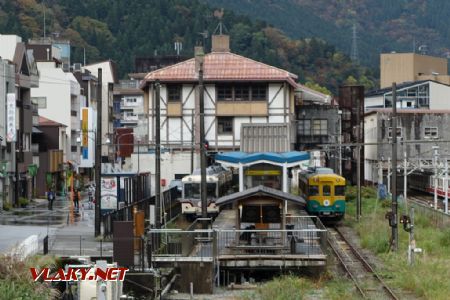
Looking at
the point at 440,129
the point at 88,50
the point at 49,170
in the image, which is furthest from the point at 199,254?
the point at 88,50

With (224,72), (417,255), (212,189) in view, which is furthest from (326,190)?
(224,72)

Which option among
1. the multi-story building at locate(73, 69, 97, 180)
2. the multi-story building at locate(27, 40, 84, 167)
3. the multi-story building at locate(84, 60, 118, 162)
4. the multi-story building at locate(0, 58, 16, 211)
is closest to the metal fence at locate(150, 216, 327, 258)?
the multi-story building at locate(0, 58, 16, 211)

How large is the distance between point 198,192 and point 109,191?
504cm

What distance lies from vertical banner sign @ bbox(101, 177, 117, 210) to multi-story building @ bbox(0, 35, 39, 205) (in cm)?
1392

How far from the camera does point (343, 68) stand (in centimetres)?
14462

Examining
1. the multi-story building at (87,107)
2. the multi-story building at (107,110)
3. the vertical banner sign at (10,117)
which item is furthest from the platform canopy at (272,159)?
the multi-story building at (107,110)

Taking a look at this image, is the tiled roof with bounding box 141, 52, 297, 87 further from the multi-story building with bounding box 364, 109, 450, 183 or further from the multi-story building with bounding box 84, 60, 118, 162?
the multi-story building with bounding box 84, 60, 118, 162

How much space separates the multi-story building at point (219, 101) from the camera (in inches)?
2301

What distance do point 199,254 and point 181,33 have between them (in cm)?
13298

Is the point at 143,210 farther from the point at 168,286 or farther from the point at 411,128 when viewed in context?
the point at 411,128

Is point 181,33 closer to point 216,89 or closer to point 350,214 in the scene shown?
point 216,89

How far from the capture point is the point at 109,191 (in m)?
36.8

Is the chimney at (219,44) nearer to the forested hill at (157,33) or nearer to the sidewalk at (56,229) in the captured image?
the sidewalk at (56,229)

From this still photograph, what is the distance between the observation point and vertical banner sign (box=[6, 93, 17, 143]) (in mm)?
49250
